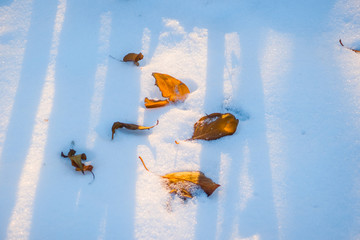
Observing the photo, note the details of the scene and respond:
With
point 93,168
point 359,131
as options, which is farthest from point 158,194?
point 359,131

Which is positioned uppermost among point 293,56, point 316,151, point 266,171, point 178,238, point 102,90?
point 293,56

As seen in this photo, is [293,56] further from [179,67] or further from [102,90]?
[102,90]

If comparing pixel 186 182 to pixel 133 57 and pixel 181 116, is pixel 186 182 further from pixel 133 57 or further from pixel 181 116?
pixel 133 57

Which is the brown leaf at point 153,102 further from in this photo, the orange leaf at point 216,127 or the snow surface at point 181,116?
the orange leaf at point 216,127

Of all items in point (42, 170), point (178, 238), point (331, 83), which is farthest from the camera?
point (331, 83)

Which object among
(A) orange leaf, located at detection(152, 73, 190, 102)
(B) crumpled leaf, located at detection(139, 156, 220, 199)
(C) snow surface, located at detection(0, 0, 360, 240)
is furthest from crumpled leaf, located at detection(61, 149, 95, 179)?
(A) orange leaf, located at detection(152, 73, 190, 102)

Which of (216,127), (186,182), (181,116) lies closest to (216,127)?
(216,127)

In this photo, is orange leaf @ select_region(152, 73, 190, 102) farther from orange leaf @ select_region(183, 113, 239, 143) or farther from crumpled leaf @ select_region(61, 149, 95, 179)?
crumpled leaf @ select_region(61, 149, 95, 179)
